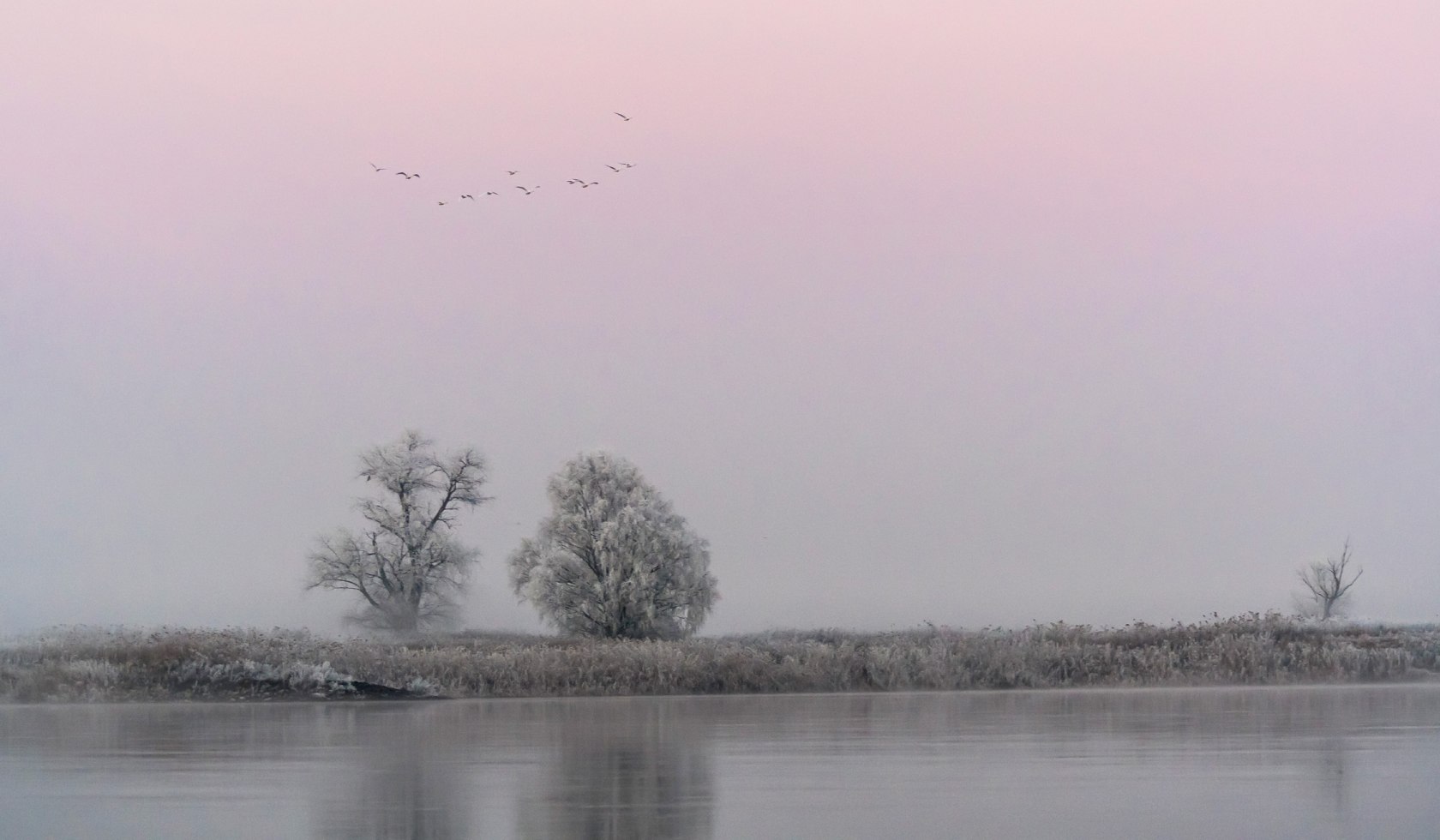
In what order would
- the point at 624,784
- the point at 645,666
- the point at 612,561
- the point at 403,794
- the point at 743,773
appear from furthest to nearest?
the point at 612,561
the point at 645,666
the point at 743,773
the point at 624,784
the point at 403,794

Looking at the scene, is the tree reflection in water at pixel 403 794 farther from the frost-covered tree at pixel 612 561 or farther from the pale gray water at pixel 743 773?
the frost-covered tree at pixel 612 561

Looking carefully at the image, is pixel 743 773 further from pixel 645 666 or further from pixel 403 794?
pixel 645 666

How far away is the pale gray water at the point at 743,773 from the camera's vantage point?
993 centimetres

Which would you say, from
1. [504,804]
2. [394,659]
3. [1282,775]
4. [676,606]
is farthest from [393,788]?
[676,606]

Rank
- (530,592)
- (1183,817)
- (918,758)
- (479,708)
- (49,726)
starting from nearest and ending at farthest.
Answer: (1183,817), (918,758), (49,726), (479,708), (530,592)

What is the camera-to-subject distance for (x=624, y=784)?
1212cm

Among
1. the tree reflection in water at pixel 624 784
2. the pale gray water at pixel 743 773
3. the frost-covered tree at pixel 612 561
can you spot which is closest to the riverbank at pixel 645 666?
the pale gray water at pixel 743 773

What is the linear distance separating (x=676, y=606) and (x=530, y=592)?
15.2 ft

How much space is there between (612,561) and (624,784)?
115ft

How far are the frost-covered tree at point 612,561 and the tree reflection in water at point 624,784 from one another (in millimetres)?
26771

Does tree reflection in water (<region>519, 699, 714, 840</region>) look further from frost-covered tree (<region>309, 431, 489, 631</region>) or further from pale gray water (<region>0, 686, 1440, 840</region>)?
frost-covered tree (<region>309, 431, 489, 631</region>)

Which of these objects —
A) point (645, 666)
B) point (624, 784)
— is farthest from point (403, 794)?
point (645, 666)

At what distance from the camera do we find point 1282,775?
12.3 m

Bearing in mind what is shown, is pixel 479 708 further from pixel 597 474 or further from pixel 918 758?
pixel 597 474
